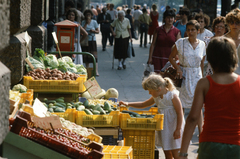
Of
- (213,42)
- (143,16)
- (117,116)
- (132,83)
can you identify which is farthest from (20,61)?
(143,16)

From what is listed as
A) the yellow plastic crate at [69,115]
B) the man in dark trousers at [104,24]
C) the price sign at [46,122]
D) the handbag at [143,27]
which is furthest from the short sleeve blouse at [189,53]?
the handbag at [143,27]

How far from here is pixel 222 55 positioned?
281cm

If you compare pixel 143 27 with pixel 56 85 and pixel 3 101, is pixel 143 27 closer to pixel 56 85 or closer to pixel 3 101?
pixel 56 85

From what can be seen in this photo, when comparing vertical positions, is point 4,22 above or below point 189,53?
above

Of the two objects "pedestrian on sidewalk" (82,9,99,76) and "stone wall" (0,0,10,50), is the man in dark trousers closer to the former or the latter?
"pedestrian on sidewalk" (82,9,99,76)

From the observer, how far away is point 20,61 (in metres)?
4.68

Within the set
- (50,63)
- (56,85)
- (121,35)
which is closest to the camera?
(56,85)

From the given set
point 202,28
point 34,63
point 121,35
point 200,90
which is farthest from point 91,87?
point 121,35

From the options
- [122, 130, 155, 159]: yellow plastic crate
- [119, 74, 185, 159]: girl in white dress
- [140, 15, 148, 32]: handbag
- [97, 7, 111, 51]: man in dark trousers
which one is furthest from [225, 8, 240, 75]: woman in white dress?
[140, 15, 148, 32]: handbag

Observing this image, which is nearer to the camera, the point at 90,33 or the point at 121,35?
the point at 90,33

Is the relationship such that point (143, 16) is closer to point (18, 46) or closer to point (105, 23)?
point (105, 23)

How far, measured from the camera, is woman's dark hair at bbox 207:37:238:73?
2.81 meters

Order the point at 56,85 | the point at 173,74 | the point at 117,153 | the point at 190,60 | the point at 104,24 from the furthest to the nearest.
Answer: the point at 104,24, the point at 173,74, the point at 190,60, the point at 56,85, the point at 117,153

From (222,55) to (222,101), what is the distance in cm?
33
